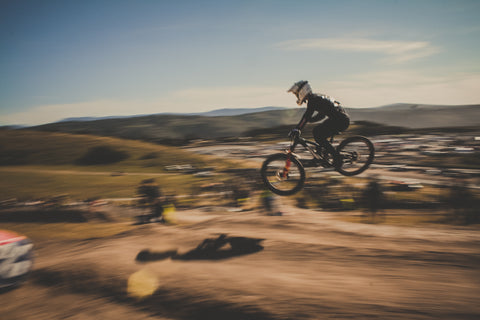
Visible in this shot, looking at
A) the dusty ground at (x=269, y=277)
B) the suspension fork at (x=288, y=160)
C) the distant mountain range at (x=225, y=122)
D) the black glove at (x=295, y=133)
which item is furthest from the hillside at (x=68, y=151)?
the distant mountain range at (x=225, y=122)

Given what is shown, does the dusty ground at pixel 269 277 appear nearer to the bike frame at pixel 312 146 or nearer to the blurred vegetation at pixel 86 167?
the bike frame at pixel 312 146

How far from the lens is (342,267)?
18.8ft

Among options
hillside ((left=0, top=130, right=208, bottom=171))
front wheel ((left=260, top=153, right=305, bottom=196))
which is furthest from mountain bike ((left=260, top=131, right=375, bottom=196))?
hillside ((left=0, top=130, right=208, bottom=171))

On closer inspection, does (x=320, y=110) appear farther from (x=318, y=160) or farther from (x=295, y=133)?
(x=318, y=160)

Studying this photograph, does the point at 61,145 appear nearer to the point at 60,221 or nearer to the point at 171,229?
the point at 60,221

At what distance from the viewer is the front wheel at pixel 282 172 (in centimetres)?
640

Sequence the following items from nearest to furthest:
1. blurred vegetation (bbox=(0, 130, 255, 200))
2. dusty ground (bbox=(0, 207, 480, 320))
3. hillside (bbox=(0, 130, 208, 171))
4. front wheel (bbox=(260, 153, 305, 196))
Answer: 1. dusty ground (bbox=(0, 207, 480, 320))
2. front wheel (bbox=(260, 153, 305, 196))
3. blurred vegetation (bbox=(0, 130, 255, 200))
4. hillside (bbox=(0, 130, 208, 171))

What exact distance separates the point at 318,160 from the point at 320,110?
46.9 inches

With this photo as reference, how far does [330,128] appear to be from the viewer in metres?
6.00

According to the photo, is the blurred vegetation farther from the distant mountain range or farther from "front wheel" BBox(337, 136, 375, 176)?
the distant mountain range

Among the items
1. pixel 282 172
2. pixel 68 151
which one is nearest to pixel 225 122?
pixel 68 151

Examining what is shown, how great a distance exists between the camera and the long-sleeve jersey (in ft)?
18.8

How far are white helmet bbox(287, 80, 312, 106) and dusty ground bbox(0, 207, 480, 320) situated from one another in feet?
12.2

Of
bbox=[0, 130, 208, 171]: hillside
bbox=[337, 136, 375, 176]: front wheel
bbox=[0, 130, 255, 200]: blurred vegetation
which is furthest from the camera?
bbox=[0, 130, 208, 171]: hillside
